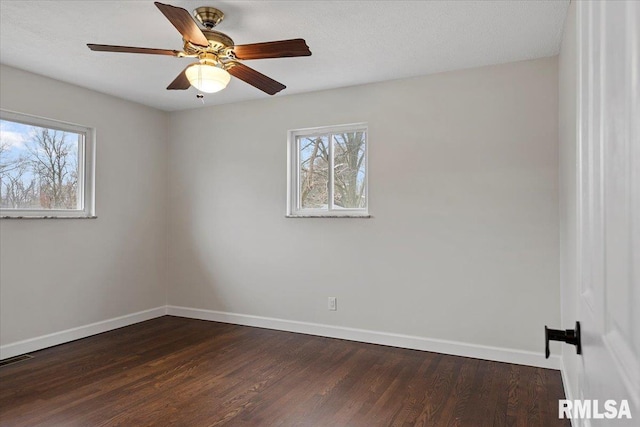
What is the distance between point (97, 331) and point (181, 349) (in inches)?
44.9

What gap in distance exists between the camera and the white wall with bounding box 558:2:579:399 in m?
2.23

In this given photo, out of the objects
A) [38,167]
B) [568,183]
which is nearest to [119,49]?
[38,167]

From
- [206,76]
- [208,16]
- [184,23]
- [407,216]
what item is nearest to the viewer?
[184,23]

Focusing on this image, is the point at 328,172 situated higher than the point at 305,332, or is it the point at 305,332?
the point at 328,172

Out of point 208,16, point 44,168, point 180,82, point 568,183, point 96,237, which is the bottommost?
point 96,237

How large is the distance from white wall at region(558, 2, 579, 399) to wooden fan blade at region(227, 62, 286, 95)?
5.88ft

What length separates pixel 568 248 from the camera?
2.54 meters

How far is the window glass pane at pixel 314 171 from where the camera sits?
415cm

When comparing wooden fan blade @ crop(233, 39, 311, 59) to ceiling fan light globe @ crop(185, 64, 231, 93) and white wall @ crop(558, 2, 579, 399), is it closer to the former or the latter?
ceiling fan light globe @ crop(185, 64, 231, 93)

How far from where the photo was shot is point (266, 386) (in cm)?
280

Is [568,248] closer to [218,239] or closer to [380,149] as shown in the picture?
[380,149]

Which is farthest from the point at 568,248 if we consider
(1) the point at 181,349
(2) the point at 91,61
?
(2) the point at 91,61

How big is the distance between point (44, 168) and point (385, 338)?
3.61 m

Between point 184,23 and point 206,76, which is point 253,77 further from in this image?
point 184,23
